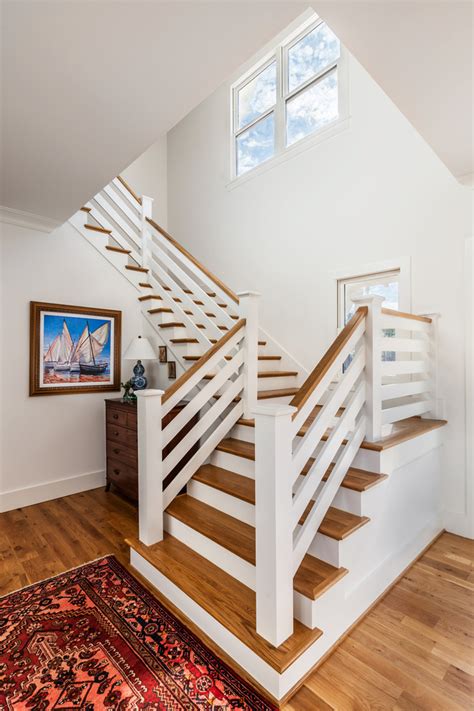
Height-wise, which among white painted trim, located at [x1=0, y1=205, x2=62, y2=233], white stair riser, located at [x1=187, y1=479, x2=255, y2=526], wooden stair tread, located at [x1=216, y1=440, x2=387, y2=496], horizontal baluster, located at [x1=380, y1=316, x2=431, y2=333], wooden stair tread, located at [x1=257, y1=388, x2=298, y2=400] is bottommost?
white stair riser, located at [x1=187, y1=479, x2=255, y2=526]

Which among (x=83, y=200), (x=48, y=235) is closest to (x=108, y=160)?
(x=83, y=200)

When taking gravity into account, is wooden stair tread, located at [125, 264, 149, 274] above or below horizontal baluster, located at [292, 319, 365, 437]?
above

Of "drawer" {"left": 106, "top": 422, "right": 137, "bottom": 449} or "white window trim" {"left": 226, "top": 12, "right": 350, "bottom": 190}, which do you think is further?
"white window trim" {"left": 226, "top": 12, "right": 350, "bottom": 190}

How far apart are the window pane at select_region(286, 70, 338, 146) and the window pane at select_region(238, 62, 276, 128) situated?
1.38 feet

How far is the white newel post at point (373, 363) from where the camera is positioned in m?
2.00

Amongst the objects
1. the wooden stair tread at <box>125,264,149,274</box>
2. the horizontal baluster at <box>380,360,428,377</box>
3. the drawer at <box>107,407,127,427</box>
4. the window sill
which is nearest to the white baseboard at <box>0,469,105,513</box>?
the drawer at <box>107,407,127,427</box>

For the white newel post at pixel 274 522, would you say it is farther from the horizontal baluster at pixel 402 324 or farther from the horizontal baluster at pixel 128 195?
the horizontal baluster at pixel 128 195

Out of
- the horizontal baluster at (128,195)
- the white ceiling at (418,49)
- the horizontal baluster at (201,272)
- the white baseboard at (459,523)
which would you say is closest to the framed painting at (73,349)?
the horizontal baluster at (201,272)

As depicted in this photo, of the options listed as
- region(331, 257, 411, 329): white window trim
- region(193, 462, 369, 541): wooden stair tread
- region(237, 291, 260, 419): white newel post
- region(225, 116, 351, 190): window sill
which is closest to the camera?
region(193, 462, 369, 541): wooden stair tread

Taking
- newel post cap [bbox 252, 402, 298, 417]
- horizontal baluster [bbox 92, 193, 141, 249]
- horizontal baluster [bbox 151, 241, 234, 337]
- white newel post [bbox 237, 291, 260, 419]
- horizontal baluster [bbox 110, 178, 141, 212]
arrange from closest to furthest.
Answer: newel post cap [bbox 252, 402, 298, 417]
white newel post [bbox 237, 291, 260, 419]
horizontal baluster [bbox 151, 241, 234, 337]
horizontal baluster [bbox 92, 193, 141, 249]
horizontal baluster [bbox 110, 178, 141, 212]

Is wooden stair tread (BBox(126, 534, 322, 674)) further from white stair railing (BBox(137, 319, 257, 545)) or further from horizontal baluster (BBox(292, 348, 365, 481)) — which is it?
horizontal baluster (BBox(292, 348, 365, 481))

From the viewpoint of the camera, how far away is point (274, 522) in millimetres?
1353

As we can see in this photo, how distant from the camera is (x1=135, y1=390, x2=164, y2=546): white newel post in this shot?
6.73ft

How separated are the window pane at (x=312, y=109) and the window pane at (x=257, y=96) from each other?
420 mm
